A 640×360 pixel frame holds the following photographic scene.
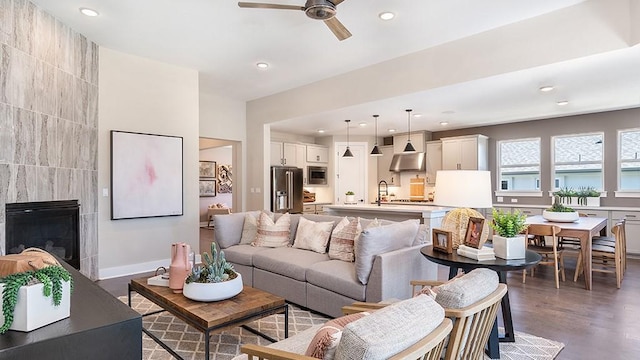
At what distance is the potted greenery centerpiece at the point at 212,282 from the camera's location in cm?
238

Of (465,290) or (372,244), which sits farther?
(372,244)

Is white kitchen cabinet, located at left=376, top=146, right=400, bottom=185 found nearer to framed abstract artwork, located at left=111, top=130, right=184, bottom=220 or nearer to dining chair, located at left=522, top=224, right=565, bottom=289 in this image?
dining chair, located at left=522, top=224, right=565, bottom=289

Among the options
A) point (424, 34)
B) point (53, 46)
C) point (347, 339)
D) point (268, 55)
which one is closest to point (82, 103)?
point (53, 46)

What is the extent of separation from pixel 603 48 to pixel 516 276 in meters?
2.84

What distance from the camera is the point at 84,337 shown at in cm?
82

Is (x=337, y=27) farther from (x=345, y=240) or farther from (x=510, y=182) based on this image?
(x=510, y=182)

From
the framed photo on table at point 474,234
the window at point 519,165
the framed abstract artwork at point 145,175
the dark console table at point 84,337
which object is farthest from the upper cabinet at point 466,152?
the dark console table at point 84,337

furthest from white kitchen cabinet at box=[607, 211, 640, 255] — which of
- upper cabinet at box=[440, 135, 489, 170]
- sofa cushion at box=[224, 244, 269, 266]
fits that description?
sofa cushion at box=[224, 244, 269, 266]

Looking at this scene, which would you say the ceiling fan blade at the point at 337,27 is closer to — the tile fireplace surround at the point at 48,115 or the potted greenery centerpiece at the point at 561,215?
the tile fireplace surround at the point at 48,115

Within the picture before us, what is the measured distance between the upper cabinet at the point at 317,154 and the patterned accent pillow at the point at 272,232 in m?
4.26

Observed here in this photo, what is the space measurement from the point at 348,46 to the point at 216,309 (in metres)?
3.37

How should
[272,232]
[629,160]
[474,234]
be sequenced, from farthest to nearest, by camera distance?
[629,160], [272,232], [474,234]

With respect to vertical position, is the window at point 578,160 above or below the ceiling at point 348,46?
below

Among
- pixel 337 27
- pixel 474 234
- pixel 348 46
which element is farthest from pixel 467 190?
pixel 348 46
